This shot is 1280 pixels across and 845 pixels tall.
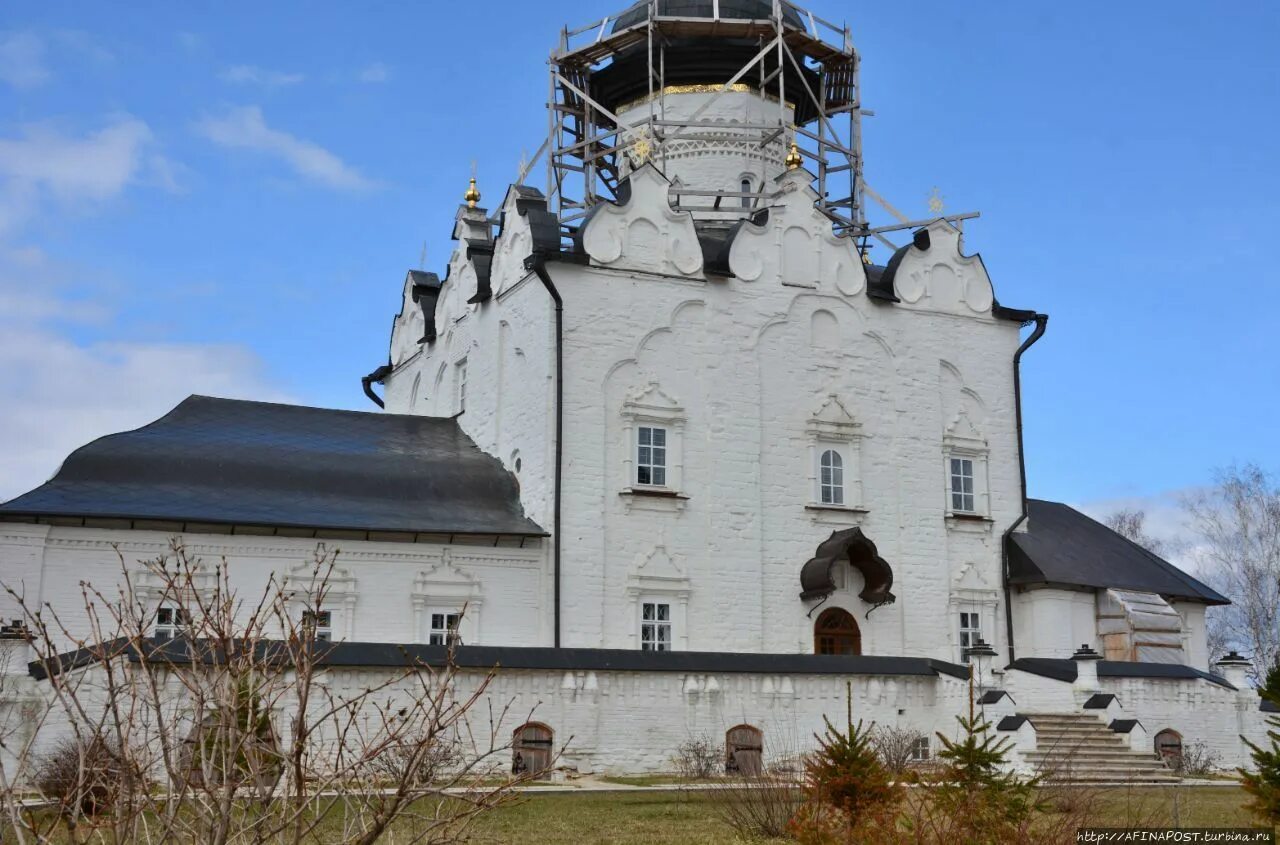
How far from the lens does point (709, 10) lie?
30.5m

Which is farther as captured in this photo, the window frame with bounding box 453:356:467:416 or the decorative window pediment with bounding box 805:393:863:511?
the window frame with bounding box 453:356:467:416

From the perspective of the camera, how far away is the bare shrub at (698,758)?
61.7ft

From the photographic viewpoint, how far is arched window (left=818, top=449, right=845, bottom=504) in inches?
1014

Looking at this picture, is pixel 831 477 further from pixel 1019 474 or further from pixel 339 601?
pixel 339 601

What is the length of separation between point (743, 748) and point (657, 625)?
465 cm

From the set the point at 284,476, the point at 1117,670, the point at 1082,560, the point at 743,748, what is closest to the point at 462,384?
the point at 284,476

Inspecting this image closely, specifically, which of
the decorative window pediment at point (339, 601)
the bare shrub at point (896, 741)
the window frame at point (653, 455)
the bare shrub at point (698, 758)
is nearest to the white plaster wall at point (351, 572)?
the decorative window pediment at point (339, 601)

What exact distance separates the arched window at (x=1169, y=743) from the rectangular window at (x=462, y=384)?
1380 centimetres

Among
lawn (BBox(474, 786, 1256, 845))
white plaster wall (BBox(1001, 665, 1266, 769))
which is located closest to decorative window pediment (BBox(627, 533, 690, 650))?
white plaster wall (BBox(1001, 665, 1266, 769))

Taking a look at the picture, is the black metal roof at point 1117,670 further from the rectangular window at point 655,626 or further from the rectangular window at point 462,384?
the rectangular window at point 462,384

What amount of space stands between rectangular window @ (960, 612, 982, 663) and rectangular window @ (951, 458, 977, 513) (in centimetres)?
198

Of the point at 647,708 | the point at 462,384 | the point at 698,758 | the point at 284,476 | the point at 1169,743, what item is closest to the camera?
the point at 698,758

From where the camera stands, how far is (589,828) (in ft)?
41.0

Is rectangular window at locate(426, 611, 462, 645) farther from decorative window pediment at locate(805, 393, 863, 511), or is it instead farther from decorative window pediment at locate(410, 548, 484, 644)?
decorative window pediment at locate(805, 393, 863, 511)
